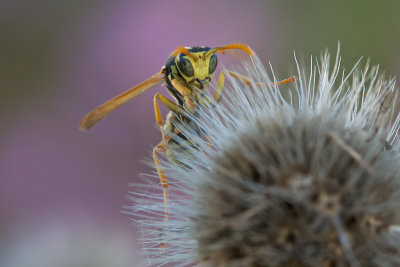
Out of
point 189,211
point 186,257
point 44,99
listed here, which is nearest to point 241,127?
point 189,211

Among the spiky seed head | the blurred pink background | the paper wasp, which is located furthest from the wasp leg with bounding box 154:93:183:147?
the blurred pink background

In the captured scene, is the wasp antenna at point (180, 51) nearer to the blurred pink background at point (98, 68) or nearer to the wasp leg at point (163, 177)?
the wasp leg at point (163, 177)

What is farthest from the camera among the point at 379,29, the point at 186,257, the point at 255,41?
the point at 255,41

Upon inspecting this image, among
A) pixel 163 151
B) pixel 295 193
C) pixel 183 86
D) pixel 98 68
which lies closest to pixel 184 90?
pixel 183 86

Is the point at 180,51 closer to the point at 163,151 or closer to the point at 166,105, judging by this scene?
the point at 166,105

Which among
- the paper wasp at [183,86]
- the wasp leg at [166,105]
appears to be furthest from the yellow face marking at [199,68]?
the wasp leg at [166,105]

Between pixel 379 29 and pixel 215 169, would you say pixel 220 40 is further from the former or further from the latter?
pixel 215 169

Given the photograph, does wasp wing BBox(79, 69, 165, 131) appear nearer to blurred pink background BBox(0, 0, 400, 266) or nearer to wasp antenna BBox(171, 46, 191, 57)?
wasp antenna BBox(171, 46, 191, 57)
